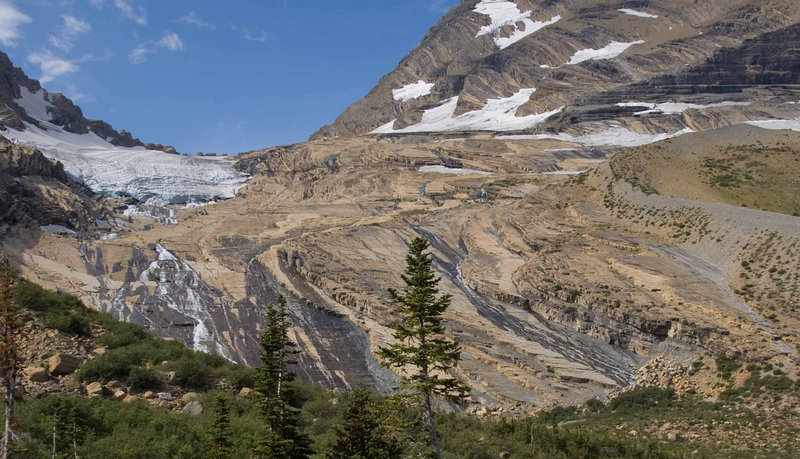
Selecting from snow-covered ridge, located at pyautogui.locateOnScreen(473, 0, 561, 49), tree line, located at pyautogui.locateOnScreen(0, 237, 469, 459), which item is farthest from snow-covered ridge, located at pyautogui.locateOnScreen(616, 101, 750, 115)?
tree line, located at pyautogui.locateOnScreen(0, 237, 469, 459)

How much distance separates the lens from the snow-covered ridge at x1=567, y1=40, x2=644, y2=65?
146m

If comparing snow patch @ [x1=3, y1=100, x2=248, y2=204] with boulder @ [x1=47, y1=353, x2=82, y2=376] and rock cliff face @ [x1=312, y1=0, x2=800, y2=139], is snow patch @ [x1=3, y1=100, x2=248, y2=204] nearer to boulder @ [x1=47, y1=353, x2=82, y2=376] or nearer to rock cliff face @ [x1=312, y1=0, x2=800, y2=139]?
rock cliff face @ [x1=312, y1=0, x2=800, y2=139]

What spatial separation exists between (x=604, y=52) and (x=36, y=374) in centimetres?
15572

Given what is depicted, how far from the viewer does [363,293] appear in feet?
116

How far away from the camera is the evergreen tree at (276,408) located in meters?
10.7

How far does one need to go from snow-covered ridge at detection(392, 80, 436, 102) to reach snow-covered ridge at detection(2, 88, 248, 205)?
78.8m

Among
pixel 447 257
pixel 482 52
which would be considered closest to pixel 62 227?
pixel 447 257

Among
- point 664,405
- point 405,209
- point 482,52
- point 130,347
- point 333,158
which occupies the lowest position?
point 664,405

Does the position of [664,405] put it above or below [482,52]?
below

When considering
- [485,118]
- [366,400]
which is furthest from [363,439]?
[485,118]

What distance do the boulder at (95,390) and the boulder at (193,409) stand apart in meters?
2.02

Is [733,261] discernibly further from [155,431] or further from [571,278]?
[155,431]

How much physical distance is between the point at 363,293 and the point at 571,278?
12.3 metres

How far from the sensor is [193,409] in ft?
48.9
